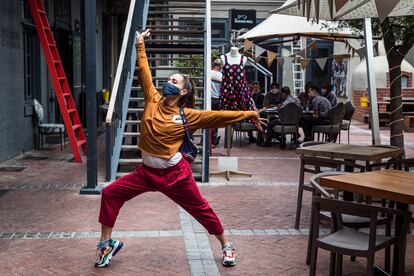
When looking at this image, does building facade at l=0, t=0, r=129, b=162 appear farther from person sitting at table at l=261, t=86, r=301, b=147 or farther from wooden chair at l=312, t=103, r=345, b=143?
wooden chair at l=312, t=103, r=345, b=143

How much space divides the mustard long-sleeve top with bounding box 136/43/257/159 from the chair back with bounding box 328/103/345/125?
8193 millimetres

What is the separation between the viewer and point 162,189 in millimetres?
5180

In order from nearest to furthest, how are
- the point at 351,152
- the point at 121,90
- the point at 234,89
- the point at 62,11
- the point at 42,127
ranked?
the point at 351,152 → the point at 121,90 → the point at 234,89 → the point at 42,127 → the point at 62,11

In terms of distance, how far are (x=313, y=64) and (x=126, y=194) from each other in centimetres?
2064

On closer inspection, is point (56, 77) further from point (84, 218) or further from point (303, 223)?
→ point (303, 223)

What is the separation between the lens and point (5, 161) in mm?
10812

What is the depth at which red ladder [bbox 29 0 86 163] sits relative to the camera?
35.9ft

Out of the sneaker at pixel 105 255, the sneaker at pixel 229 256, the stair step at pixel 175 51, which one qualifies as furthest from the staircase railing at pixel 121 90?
the sneaker at pixel 229 256

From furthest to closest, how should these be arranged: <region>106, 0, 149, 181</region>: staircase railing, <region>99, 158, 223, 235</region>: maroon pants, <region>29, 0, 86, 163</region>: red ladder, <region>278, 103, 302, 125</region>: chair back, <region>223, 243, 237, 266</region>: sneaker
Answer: <region>278, 103, 302, 125</region>: chair back
<region>29, 0, 86, 163</region>: red ladder
<region>106, 0, 149, 181</region>: staircase railing
<region>223, 243, 237, 266</region>: sneaker
<region>99, 158, 223, 235</region>: maroon pants

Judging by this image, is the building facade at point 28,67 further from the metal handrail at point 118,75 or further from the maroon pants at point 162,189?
the maroon pants at point 162,189

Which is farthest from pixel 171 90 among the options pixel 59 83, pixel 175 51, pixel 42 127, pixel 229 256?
pixel 42 127

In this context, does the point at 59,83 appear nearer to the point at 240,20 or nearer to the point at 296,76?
the point at 240,20

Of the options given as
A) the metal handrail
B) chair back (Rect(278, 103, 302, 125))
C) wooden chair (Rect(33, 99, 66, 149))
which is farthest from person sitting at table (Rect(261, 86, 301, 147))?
the metal handrail

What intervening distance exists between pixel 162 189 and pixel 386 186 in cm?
188
